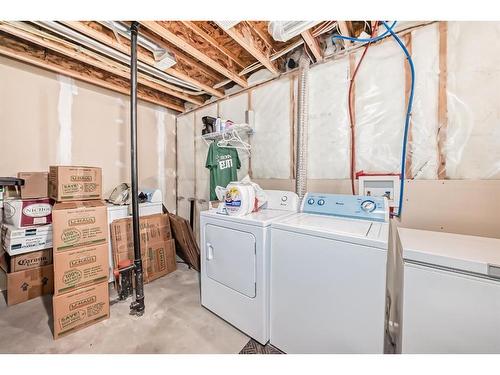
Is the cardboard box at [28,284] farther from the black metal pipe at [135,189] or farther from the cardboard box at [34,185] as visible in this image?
the black metal pipe at [135,189]

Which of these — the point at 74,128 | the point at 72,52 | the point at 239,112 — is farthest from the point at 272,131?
the point at 74,128

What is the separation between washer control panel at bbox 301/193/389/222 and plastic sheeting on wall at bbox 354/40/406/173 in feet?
1.24

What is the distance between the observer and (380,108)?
171cm

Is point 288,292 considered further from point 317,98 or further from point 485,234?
point 317,98

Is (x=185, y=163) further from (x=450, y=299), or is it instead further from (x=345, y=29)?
(x=450, y=299)

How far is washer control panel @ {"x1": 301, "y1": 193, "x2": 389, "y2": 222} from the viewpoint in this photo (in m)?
1.48

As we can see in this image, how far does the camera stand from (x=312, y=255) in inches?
49.2

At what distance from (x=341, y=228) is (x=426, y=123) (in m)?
1.08

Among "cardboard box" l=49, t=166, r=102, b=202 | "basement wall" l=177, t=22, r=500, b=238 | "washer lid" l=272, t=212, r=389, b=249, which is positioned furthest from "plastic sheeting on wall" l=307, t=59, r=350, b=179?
"cardboard box" l=49, t=166, r=102, b=202

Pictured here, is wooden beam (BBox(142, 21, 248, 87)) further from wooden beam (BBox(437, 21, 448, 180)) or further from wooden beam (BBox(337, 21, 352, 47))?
wooden beam (BBox(437, 21, 448, 180))

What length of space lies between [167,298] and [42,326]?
948mm

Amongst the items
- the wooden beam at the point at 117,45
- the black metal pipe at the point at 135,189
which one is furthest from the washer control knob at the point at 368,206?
the wooden beam at the point at 117,45

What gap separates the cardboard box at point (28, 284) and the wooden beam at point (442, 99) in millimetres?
3752
